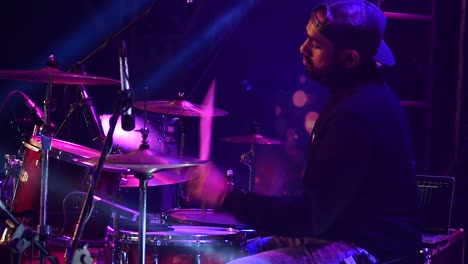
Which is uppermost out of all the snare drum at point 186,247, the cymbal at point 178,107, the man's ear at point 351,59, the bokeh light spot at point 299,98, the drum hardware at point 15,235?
the bokeh light spot at point 299,98

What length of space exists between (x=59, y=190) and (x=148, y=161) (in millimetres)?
1529

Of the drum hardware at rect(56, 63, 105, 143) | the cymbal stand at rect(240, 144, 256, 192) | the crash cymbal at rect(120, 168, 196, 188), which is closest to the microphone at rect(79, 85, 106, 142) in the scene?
the drum hardware at rect(56, 63, 105, 143)

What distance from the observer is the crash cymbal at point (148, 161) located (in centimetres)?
228

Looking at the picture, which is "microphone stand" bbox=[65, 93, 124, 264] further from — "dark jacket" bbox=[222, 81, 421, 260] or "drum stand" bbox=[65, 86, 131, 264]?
"dark jacket" bbox=[222, 81, 421, 260]

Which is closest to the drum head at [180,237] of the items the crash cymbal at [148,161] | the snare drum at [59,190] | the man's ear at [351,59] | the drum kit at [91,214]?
the drum kit at [91,214]

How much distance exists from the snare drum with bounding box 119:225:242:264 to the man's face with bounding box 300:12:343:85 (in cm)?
129

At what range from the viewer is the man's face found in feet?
8.08

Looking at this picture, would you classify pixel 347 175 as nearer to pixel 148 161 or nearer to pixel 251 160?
pixel 148 161

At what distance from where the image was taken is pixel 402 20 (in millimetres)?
5121

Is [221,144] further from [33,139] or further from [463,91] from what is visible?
[33,139]

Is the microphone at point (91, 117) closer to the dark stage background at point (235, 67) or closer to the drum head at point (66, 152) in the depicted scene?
the drum head at point (66, 152)

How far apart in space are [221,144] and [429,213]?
9.10 ft

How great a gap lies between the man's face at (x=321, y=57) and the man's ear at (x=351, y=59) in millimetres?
24

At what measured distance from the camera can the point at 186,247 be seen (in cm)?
336
